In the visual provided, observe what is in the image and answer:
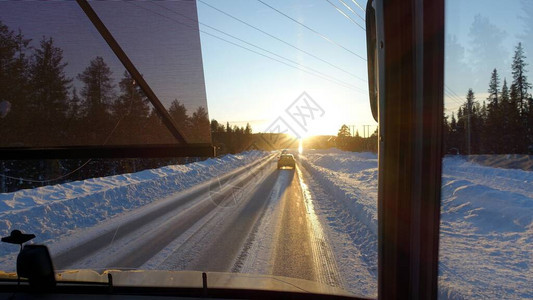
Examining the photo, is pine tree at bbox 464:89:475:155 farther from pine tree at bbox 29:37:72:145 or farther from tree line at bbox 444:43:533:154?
pine tree at bbox 29:37:72:145

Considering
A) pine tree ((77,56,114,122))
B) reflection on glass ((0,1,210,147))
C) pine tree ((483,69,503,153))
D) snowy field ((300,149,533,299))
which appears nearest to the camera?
pine tree ((483,69,503,153))

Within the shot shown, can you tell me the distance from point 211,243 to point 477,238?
431cm

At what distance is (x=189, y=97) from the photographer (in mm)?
3654

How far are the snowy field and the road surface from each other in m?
0.60

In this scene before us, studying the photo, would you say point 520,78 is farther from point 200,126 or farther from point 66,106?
point 66,106

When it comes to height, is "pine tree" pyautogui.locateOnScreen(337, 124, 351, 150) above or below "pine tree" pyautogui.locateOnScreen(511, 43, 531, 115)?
above

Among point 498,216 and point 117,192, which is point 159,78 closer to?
point 498,216

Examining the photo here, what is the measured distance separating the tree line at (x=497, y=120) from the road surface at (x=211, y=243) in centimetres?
298

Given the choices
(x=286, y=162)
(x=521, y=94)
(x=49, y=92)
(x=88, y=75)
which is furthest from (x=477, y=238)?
(x=286, y=162)

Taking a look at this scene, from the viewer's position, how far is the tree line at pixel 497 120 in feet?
5.08

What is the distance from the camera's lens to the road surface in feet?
16.8

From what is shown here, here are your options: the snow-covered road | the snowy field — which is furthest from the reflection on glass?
the snow-covered road

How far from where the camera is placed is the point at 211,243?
6.43 meters

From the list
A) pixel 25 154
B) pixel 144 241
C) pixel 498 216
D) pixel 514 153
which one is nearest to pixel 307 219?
pixel 144 241
